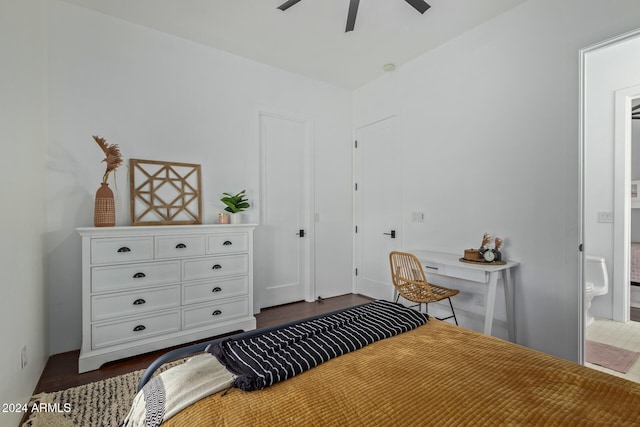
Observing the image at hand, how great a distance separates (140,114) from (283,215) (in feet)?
5.96

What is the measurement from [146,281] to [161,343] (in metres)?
0.53

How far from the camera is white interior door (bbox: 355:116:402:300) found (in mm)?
3783

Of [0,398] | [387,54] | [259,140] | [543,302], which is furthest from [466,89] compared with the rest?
[0,398]

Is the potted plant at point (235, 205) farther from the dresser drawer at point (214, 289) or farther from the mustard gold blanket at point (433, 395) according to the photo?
the mustard gold blanket at point (433, 395)

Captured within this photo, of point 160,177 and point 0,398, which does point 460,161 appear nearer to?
point 160,177

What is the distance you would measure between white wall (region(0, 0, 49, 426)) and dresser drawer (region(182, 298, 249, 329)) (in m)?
0.98

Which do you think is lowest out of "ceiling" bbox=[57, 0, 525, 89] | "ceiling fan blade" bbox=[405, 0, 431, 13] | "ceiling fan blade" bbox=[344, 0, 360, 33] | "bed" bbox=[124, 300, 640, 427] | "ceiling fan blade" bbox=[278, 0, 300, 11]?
"bed" bbox=[124, 300, 640, 427]

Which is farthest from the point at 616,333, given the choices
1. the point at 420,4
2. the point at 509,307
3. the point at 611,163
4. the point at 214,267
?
the point at 214,267

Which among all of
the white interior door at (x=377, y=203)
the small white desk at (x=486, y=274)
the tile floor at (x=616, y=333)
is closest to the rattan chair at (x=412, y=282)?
the small white desk at (x=486, y=274)

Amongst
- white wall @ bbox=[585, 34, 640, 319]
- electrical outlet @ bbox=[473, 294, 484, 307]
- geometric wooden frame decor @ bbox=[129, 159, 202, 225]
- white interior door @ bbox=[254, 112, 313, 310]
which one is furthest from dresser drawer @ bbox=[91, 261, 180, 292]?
white wall @ bbox=[585, 34, 640, 319]

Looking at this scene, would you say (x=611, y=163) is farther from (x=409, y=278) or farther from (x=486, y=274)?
(x=409, y=278)

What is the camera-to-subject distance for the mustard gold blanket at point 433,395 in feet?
2.99

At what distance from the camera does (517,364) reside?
4.01 feet

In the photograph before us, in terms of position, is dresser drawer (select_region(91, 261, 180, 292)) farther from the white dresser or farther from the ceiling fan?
the ceiling fan
